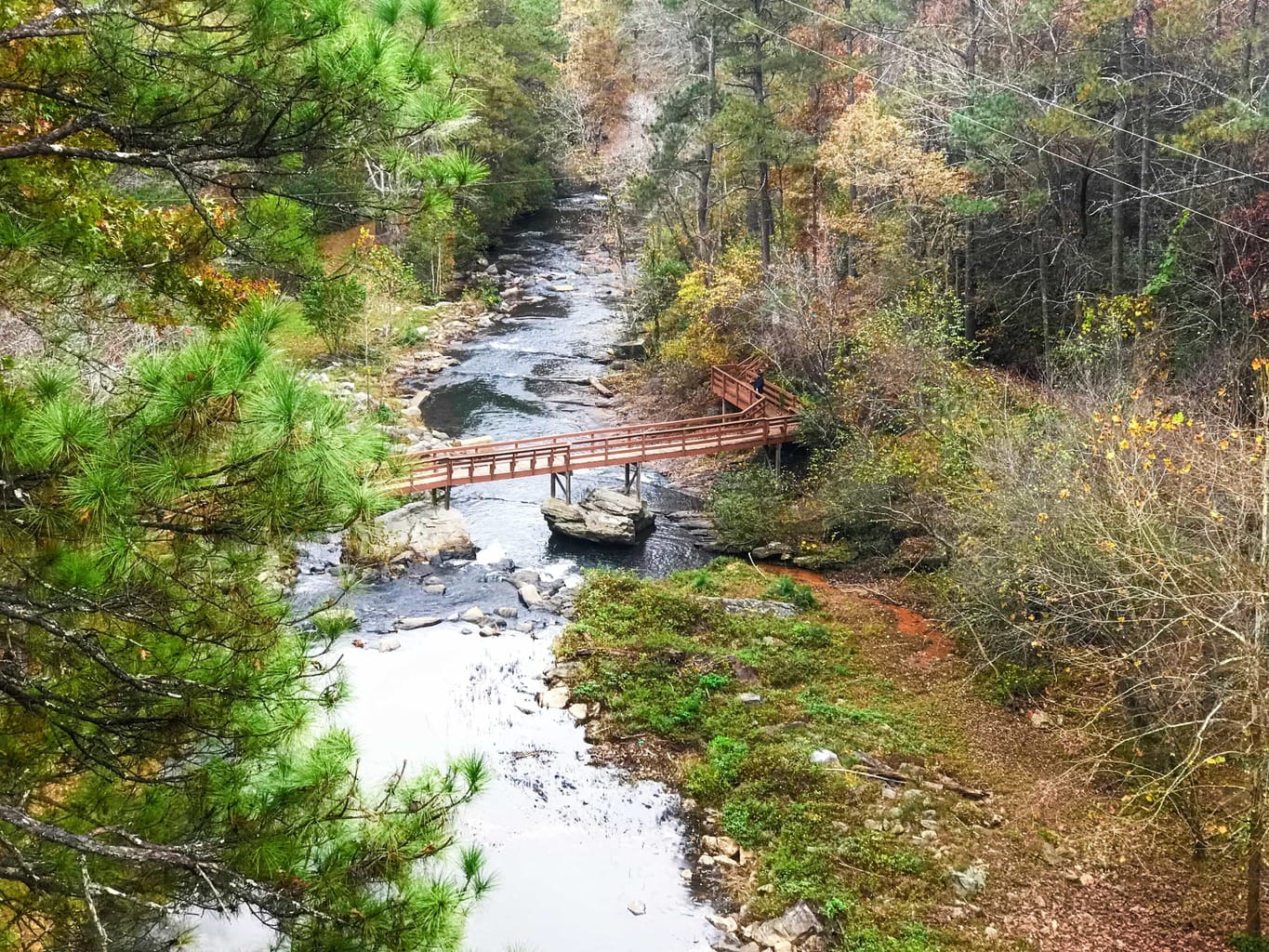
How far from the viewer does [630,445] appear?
64.3 feet

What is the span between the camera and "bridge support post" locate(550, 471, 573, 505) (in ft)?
60.4

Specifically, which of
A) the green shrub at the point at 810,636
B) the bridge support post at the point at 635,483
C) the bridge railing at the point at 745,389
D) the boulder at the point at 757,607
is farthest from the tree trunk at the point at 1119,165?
the bridge support post at the point at 635,483

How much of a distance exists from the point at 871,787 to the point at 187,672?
7.90 m

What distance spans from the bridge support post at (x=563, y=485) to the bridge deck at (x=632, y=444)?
0.27m

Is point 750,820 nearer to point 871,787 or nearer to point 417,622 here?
point 871,787

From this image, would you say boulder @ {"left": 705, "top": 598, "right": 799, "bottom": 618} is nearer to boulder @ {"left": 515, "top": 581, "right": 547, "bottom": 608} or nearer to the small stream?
→ the small stream

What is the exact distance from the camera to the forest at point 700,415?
3.88 metres

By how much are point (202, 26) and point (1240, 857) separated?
9836 mm

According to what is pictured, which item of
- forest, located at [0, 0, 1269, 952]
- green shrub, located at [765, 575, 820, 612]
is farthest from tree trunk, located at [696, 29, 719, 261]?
green shrub, located at [765, 575, 820, 612]

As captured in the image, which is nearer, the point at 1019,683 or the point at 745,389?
the point at 1019,683

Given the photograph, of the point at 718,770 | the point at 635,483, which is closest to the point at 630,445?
the point at 635,483

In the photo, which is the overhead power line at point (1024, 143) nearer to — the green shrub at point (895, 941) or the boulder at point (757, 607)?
the boulder at point (757, 607)

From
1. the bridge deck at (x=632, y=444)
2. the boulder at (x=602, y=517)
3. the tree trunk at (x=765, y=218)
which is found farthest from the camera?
the tree trunk at (x=765, y=218)

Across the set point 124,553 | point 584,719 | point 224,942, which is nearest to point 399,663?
point 584,719
